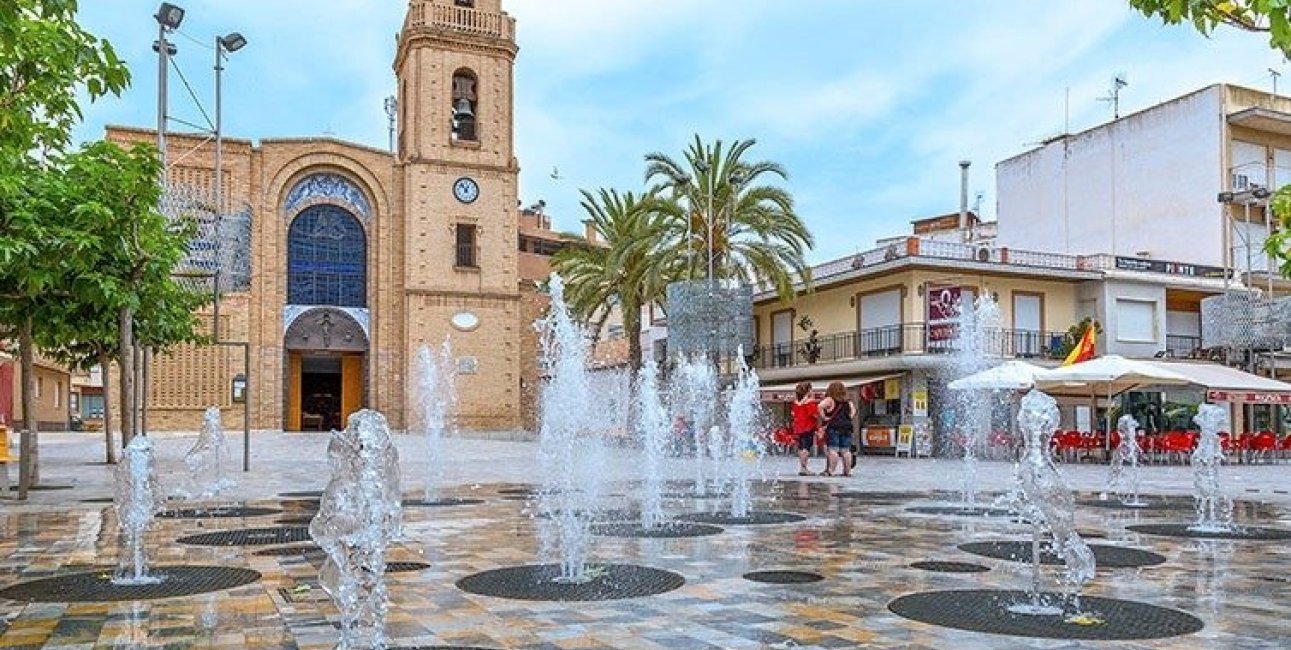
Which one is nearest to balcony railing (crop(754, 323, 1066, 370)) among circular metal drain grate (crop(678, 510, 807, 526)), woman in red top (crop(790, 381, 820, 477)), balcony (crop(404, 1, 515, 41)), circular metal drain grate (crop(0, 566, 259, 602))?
woman in red top (crop(790, 381, 820, 477))

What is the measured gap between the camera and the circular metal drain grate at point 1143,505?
12.3m

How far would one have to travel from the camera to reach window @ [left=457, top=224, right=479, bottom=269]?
130ft

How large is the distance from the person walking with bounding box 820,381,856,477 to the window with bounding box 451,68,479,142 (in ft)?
79.6

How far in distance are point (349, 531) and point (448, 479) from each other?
12219 mm

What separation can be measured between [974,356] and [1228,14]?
2528 cm

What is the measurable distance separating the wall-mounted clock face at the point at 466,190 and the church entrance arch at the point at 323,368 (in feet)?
17.8

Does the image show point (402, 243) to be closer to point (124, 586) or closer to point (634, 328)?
point (634, 328)

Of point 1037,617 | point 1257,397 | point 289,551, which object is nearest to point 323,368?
point 1257,397

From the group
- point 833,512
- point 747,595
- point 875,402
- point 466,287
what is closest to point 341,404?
point 466,287

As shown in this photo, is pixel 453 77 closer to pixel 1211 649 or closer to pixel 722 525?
pixel 722 525

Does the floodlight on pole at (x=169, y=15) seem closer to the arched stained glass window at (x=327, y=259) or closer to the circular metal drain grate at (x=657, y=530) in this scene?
the circular metal drain grate at (x=657, y=530)

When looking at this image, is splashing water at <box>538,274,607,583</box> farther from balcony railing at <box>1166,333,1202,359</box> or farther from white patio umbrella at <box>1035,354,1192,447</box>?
balcony railing at <box>1166,333,1202,359</box>

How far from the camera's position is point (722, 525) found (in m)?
10.0

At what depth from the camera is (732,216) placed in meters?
30.5
